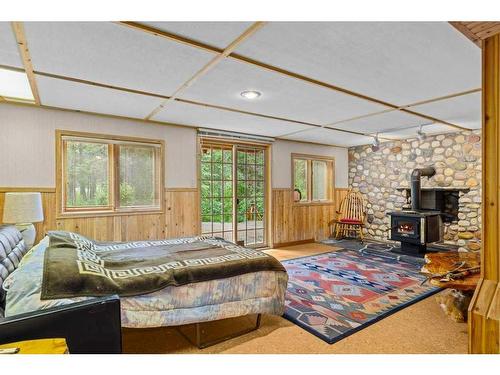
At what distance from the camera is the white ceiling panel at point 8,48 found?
1.66 m

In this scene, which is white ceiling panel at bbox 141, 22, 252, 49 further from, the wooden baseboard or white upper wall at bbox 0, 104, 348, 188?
the wooden baseboard

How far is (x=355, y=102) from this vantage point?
126 inches

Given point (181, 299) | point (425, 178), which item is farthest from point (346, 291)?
point (425, 178)

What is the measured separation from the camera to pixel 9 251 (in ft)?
6.71

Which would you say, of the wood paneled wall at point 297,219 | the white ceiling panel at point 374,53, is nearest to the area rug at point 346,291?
the wood paneled wall at point 297,219

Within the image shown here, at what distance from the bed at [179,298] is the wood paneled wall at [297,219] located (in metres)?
3.21

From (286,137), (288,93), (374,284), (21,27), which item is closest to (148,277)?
(21,27)

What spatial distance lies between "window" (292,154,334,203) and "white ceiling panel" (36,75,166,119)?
3419 mm

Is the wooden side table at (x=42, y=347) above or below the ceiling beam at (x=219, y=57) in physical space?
below

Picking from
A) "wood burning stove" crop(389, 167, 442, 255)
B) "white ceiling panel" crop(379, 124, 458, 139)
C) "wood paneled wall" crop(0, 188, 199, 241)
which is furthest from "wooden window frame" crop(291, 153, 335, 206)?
"wood paneled wall" crop(0, 188, 199, 241)

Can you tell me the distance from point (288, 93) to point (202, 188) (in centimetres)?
248

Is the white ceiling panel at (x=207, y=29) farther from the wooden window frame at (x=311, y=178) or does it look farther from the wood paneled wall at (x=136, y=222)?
the wooden window frame at (x=311, y=178)

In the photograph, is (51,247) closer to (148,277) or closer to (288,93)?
(148,277)
